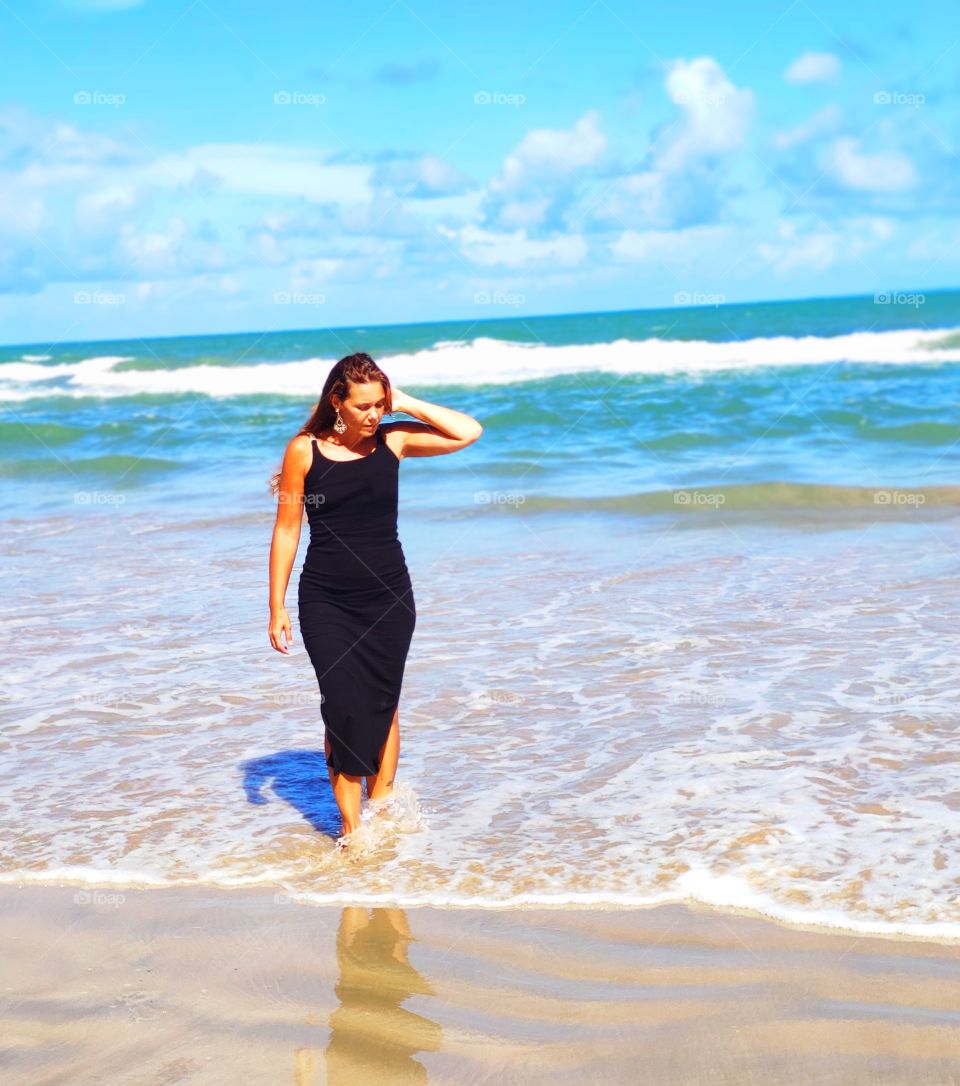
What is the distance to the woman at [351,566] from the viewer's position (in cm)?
449

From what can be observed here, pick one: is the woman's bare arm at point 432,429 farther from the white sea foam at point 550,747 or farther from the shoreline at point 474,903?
the shoreline at point 474,903

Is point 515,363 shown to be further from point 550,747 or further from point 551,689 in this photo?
point 550,747

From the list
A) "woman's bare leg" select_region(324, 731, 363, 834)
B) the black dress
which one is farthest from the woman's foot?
the black dress

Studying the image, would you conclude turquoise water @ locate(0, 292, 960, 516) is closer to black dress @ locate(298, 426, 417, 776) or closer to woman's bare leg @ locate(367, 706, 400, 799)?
woman's bare leg @ locate(367, 706, 400, 799)

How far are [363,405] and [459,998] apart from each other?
202 centimetres

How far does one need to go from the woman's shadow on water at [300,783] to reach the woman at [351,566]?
454 mm

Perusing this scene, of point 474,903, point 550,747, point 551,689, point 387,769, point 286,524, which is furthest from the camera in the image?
point 551,689

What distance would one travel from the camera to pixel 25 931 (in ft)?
13.4

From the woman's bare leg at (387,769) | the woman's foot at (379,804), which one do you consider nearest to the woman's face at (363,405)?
the woman's bare leg at (387,769)

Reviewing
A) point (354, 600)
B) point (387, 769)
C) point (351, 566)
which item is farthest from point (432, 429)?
point (387, 769)

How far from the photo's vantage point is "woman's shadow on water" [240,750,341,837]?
5.16 metres

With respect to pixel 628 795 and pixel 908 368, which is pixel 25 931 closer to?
pixel 628 795

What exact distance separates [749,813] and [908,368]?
27817mm

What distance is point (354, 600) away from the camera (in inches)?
181
